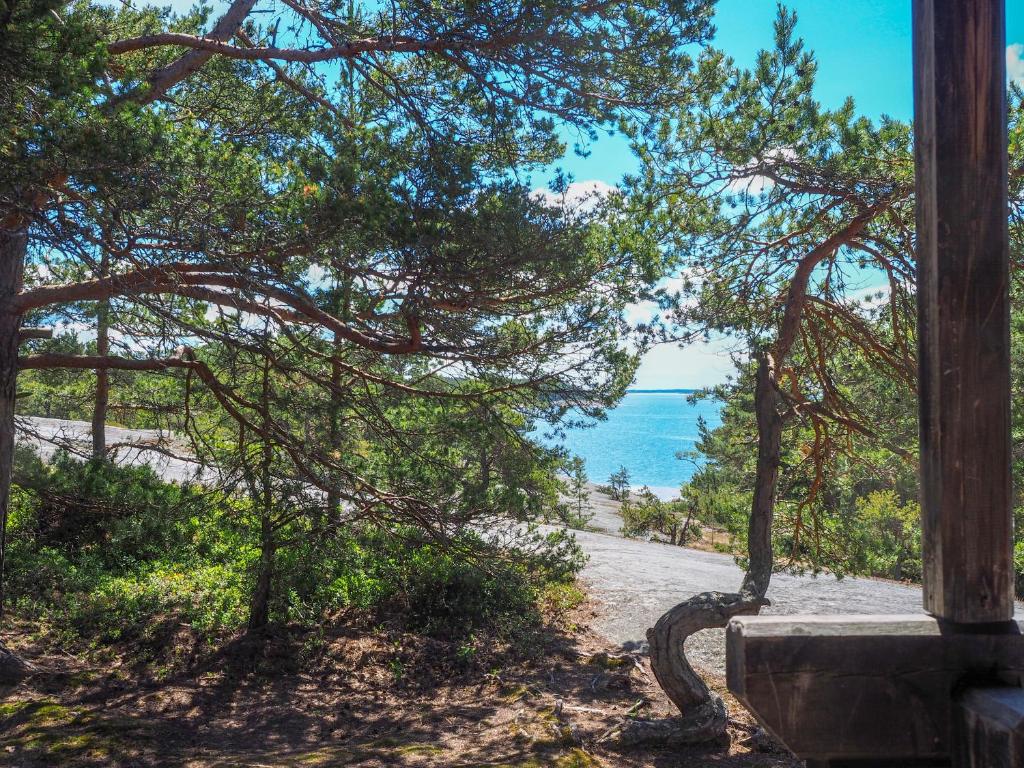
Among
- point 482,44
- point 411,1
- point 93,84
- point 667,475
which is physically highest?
point 411,1

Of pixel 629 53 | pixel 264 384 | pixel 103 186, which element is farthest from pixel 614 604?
pixel 103 186

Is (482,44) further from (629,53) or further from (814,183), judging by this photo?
(814,183)

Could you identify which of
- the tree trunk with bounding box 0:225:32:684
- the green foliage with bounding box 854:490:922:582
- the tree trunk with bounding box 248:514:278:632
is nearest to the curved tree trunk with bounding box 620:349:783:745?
the tree trunk with bounding box 248:514:278:632

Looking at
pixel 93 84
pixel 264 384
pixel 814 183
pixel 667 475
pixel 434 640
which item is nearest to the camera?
pixel 93 84

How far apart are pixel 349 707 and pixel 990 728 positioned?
16.6 feet

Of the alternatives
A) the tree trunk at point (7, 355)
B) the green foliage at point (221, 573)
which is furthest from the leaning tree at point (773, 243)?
the tree trunk at point (7, 355)

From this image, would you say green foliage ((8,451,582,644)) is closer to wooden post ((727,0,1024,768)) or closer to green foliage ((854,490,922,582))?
wooden post ((727,0,1024,768))

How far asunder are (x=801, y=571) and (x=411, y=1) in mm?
4815

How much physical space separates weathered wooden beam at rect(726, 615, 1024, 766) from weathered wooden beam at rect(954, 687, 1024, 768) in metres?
0.06

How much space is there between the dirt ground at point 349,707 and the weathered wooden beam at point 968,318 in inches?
123

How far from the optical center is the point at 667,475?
59.7 m

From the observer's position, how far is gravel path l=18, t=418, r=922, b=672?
7543mm

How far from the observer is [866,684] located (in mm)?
1987

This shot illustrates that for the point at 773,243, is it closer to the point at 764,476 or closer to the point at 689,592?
the point at 764,476
